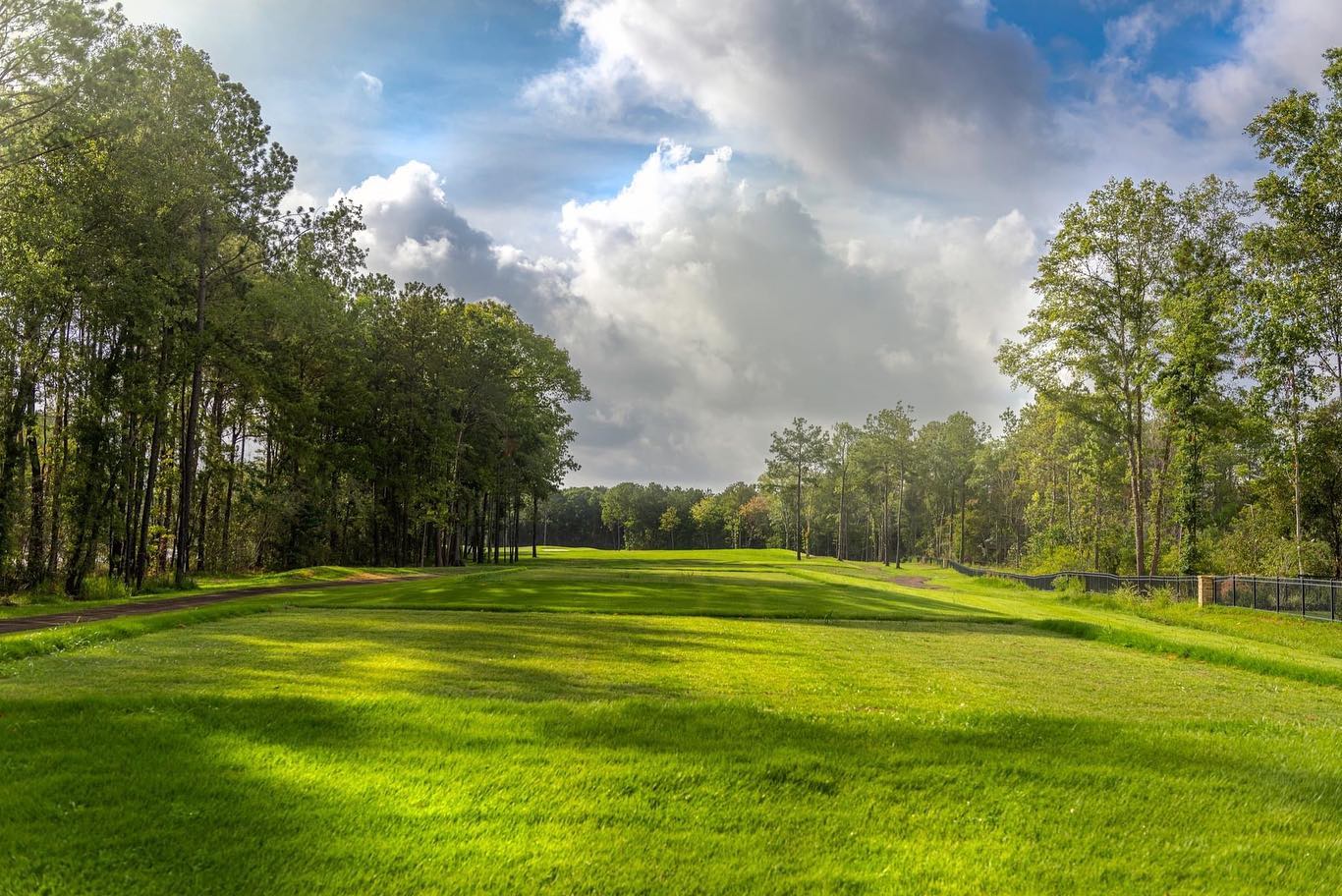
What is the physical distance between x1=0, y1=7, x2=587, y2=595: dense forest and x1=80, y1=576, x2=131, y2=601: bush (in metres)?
0.29

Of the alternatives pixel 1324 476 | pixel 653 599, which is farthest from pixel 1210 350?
pixel 653 599

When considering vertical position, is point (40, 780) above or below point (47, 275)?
below

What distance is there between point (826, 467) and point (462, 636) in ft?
288

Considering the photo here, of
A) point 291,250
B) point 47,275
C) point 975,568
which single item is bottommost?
point 975,568

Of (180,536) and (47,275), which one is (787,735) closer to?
(47,275)

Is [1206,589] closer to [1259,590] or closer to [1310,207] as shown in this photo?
[1259,590]

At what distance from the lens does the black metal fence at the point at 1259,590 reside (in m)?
23.8

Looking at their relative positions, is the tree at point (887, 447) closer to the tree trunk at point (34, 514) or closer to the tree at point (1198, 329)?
the tree at point (1198, 329)

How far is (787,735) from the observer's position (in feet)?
22.1

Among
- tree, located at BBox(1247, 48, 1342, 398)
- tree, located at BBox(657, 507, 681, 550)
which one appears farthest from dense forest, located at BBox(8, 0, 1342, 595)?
tree, located at BBox(657, 507, 681, 550)

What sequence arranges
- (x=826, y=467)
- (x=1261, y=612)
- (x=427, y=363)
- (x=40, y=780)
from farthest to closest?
1. (x=826, y=467)
2. (x=427, y=363)
3. (x=1261, y=612)
4. (x=40, y=780)

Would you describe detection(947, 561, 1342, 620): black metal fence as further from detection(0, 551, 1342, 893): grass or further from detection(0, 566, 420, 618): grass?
detection(0, 566, 420, 618): grass

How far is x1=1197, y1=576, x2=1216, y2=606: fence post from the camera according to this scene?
28.5 metres

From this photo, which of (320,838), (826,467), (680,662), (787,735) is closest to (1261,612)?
(680,662)
